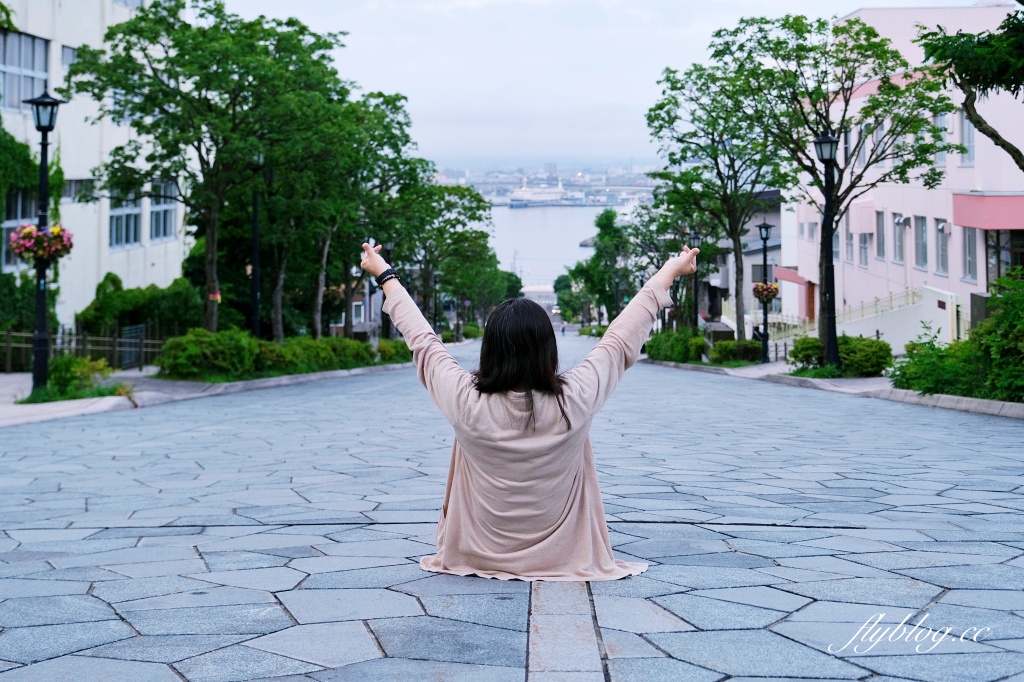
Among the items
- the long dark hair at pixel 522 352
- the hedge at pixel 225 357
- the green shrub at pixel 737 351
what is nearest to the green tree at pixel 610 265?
the green shrub at pixel 737 351

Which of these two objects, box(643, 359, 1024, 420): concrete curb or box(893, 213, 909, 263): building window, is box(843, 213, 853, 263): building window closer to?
box(893, 213, 909, 263): building window

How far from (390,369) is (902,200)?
61.2 feet

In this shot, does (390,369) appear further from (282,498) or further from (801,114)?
(282,498)

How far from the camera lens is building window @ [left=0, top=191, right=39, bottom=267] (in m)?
30.9

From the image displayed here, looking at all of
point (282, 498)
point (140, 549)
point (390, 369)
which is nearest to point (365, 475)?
point (282, 498)

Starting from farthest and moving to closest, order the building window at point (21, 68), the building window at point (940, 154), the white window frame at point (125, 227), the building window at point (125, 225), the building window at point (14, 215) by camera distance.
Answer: the building window at point (125, 225), the white window frame at point (125, 227), the building window at point (940, 154), the building window at point (21, 68), the building window at point (14, 215)

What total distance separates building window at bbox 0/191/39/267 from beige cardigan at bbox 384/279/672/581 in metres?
27.8

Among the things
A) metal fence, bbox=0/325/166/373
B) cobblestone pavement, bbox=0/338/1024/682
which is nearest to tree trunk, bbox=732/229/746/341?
metal fence, bbox=0/325/166/373

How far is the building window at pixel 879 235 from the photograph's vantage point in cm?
4409

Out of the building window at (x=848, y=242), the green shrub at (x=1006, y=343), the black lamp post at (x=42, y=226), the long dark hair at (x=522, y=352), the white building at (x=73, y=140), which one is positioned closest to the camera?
the long dark hair at (x=522, y=352)

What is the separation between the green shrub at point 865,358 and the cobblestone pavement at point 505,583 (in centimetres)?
1346

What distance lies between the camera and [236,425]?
15.6 metres

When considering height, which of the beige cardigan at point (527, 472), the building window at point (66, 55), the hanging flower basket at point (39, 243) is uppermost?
the building window at point (66, 55)

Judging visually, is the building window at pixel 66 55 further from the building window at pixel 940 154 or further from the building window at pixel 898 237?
the building window at pixel 898 237
